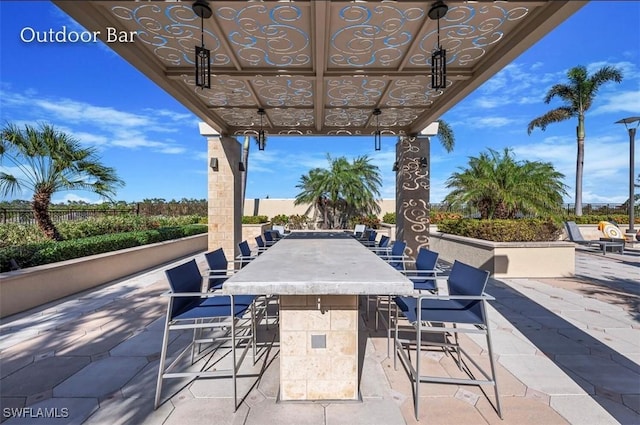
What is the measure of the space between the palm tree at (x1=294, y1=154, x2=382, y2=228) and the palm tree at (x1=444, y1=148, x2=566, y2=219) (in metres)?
6.93

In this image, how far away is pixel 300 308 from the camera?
198 cm

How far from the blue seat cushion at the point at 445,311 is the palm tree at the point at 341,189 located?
12.8 m

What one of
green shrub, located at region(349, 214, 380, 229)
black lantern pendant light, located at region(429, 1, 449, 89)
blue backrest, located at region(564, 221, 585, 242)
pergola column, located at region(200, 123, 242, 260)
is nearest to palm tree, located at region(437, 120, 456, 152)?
green shrub, located at region(349, 214, 380, 229)

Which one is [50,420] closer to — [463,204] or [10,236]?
[10,236]

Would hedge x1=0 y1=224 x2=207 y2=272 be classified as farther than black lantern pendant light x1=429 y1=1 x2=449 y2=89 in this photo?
Yes

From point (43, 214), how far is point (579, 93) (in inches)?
928

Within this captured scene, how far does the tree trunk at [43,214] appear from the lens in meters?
5.55

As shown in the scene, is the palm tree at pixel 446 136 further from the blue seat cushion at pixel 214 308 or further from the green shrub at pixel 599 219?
the blue seat cushion at pixel 214 308

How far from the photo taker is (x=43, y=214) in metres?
5.68

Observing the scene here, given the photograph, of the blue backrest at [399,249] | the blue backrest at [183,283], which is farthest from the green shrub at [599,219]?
the blue backrest at [183,283]

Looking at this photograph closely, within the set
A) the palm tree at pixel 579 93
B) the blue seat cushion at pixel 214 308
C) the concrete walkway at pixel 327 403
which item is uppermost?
the palm tree at pixel 579 93

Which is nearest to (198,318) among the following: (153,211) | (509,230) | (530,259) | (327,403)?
(327,403)

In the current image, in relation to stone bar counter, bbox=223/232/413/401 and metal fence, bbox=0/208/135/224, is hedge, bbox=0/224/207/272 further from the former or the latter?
stone bar counter, bbox=223/232/413/401

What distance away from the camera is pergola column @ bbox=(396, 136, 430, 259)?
666cm
